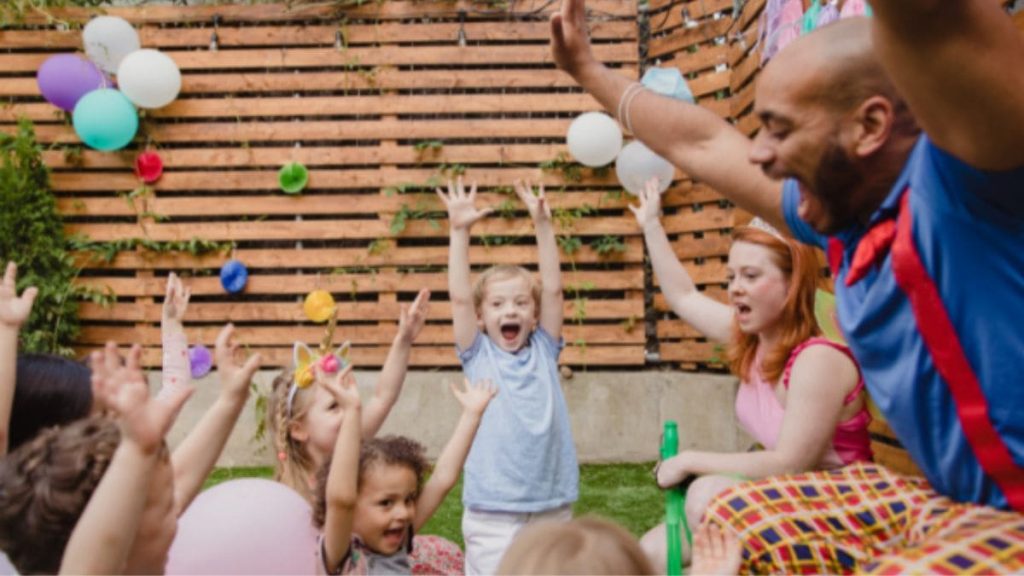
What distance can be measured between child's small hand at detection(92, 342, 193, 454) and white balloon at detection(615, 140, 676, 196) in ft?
14.2

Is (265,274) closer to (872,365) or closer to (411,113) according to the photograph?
(411,113)

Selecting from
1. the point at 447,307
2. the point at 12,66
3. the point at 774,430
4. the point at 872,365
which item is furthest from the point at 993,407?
the point at 12,66

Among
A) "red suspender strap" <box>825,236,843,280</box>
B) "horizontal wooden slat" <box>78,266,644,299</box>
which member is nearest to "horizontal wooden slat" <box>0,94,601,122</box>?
"horizontal wooden slat" <box>78,266,644,299</box>

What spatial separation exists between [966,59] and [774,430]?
147cm

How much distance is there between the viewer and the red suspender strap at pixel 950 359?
1247 mm

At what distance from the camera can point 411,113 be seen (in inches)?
245

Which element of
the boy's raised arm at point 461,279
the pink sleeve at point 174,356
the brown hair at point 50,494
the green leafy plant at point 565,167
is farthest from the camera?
the green leafy plant at point 565,167

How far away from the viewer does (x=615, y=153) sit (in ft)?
19.0

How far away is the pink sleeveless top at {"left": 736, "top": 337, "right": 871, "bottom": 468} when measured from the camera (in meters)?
2.10

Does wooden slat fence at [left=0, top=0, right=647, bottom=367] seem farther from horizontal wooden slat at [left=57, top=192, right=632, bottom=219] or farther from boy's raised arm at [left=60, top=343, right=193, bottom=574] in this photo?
boy's raised arm at [left=60, top=343, right=193, bottom=574]

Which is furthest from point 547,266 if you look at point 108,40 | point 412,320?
point 108,40

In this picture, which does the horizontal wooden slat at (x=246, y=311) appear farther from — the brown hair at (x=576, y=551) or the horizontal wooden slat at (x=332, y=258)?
the brown hair at (x=576, y=551)

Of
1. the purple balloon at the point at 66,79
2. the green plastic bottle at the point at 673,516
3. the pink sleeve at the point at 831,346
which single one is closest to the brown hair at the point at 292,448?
the green plastic bottle at the point at 673,516

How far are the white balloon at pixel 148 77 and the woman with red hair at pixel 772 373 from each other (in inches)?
162
